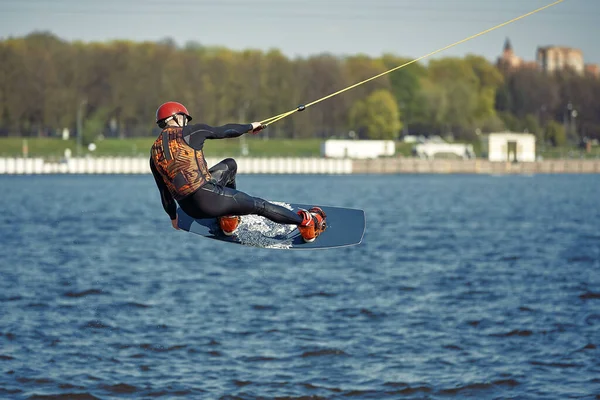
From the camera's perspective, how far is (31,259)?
53.2 metres

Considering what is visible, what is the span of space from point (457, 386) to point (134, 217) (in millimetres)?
67345

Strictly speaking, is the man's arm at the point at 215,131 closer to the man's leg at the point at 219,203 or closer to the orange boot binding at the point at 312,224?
the man's leg at the point at 219,203

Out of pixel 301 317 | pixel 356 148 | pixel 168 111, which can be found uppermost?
pixel 356 148

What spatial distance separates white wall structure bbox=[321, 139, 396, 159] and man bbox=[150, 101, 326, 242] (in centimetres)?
14687

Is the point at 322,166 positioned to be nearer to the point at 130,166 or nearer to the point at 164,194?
the point at 130,166

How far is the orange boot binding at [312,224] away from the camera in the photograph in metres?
20.2

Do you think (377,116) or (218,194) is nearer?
(218,194)

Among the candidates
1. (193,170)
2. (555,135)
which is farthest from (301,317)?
(555,135)

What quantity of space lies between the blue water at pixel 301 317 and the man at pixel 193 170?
288 inches

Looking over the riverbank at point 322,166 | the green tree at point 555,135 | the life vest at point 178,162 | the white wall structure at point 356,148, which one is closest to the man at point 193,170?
the life vest at point 178,162

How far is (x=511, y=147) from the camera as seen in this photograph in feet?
566

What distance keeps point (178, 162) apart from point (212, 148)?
507 ft

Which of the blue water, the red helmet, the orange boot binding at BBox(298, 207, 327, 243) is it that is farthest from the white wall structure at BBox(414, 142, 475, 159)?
the red helmet

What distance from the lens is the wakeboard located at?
20.5m
